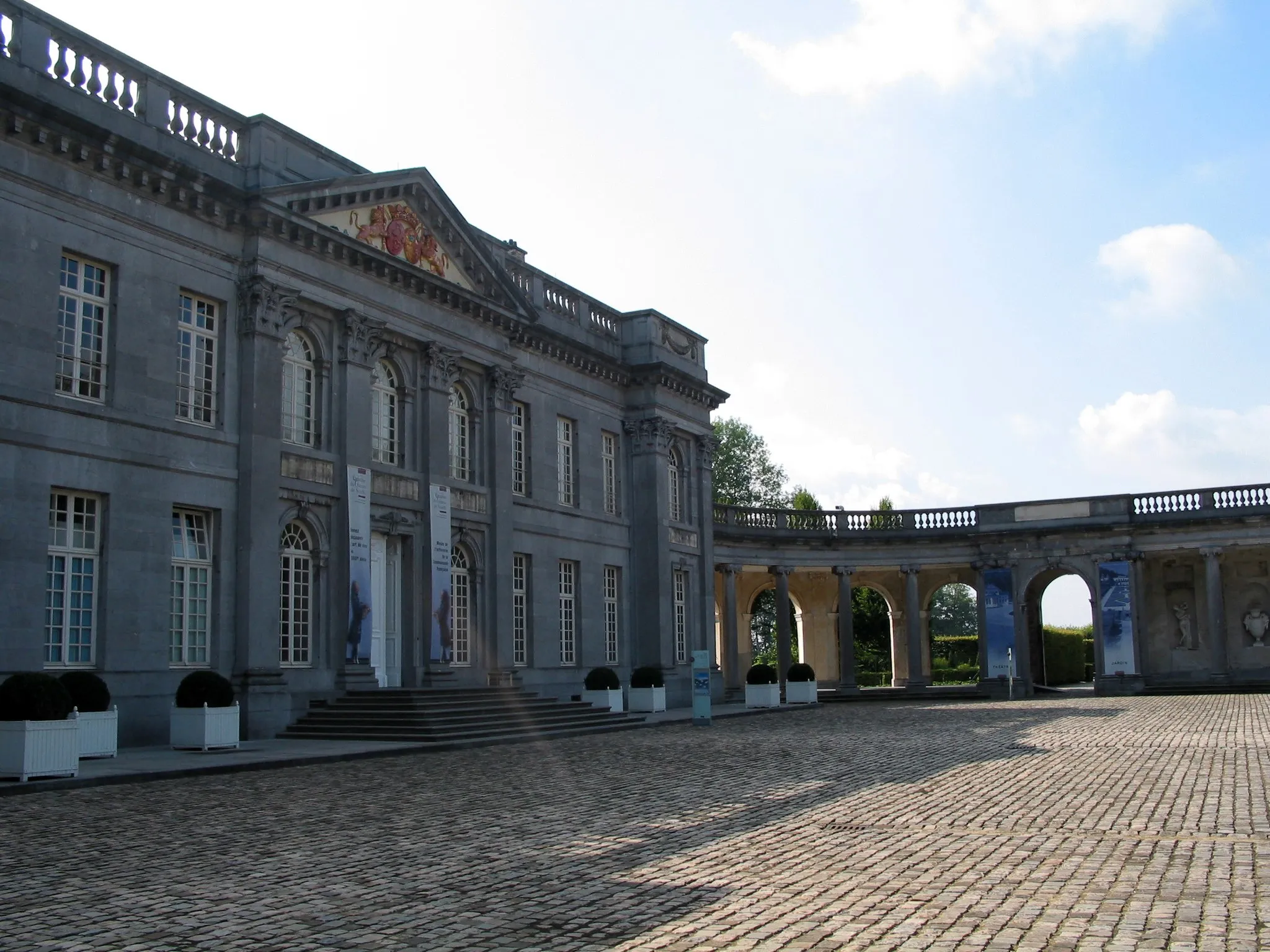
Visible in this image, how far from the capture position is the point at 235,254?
2242 cm

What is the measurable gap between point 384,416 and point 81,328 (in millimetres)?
7626

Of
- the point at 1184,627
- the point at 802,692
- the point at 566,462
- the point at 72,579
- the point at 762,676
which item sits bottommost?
the point at 802,692

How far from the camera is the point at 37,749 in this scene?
14.7 meters

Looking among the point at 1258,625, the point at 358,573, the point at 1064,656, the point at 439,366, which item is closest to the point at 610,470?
the point at 439,366

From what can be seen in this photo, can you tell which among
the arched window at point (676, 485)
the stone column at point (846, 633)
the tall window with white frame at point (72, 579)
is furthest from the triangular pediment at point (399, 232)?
the stone column at point (846, 633)

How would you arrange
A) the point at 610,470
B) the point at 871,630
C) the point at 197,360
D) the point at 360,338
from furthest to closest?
the point at 871,630 < the point at 610,470 < the point at 360,338 < the point at 197,360

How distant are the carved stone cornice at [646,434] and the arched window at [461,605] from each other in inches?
331

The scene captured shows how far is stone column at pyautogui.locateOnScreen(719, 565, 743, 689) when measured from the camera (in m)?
41.2

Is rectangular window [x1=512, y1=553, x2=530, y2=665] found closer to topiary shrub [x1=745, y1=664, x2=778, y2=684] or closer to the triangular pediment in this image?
the triangular pediment

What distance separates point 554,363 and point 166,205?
13.0m

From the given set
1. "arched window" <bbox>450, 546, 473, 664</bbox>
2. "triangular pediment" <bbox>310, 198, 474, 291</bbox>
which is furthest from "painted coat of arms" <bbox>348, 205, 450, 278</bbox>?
"arched window" <bbox>450, 546, 473, 664</bbox>

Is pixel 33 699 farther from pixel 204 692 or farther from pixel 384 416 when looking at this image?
pixel 384 416

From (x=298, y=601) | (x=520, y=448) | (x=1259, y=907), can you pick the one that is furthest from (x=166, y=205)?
(x=1259, y=907)

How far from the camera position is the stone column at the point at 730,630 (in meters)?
41.2
